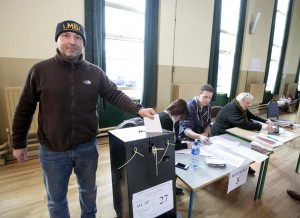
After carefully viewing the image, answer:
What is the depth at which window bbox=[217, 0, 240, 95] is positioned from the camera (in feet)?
14.5

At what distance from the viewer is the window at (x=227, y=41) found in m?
4.41

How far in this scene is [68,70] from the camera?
1.06 metres

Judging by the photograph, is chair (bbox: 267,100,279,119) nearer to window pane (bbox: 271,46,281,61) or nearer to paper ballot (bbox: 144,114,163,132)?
paper ballot (bbox: 144,114,163,132)

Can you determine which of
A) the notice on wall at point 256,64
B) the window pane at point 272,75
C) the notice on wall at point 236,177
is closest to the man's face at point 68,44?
the notice on wall at point 236,177

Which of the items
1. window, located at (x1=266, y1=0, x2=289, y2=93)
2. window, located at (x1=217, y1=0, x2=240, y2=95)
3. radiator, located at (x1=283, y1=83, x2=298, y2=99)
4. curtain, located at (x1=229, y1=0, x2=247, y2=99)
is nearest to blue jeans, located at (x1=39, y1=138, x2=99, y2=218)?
window, located at (x1=217, y1=0, x2=240, y2=95)

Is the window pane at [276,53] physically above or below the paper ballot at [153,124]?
above

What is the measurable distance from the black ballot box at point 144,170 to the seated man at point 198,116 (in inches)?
37.2

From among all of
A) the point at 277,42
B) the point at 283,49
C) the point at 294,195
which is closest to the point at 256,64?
the point at 277,42

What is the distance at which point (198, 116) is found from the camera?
7.68ft

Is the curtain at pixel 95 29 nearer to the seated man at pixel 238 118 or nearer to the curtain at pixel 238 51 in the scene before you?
the seated man at pixel 238 118

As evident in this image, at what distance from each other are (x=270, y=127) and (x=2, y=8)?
3.50 meters

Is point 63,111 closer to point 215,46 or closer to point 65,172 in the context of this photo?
point 65,172

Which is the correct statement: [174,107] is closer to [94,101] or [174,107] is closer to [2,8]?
[94,101]

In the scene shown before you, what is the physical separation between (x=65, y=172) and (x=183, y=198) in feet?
4.09
